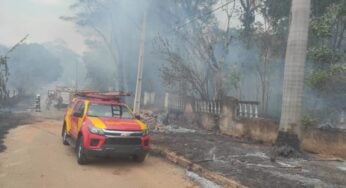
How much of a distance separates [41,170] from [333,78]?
30.6 feet

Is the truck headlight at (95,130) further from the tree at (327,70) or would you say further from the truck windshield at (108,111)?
the tree at (327,70)

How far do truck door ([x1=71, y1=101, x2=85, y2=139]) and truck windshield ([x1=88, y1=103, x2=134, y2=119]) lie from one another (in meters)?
0.28

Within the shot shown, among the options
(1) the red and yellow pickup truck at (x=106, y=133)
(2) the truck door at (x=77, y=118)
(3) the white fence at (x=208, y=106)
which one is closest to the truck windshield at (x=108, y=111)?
(1) the red and yellow pickup truck at (x=106, y=133)

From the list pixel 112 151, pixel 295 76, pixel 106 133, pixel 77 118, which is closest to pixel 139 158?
pixel 112 151

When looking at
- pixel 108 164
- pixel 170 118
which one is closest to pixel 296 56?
pixel 108 164

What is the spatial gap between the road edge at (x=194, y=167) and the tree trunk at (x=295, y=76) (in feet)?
9.40

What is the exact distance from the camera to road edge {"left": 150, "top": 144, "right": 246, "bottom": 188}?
7.96 meters

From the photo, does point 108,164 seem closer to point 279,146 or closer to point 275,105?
point 279,146

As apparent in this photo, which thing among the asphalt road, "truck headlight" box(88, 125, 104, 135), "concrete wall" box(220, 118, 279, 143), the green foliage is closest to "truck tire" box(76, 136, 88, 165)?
the asphalt road

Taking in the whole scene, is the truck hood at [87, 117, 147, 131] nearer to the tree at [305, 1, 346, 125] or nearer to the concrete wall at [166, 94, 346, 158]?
the concrete wall at [166, 94, 346, 158]

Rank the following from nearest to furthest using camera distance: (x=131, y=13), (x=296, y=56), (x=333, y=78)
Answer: (x=296, y=56), (x=333, y=78), (x=131, y=13)

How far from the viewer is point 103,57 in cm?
4253

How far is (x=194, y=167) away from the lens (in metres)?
9.48

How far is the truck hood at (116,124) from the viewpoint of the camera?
9.59 m
